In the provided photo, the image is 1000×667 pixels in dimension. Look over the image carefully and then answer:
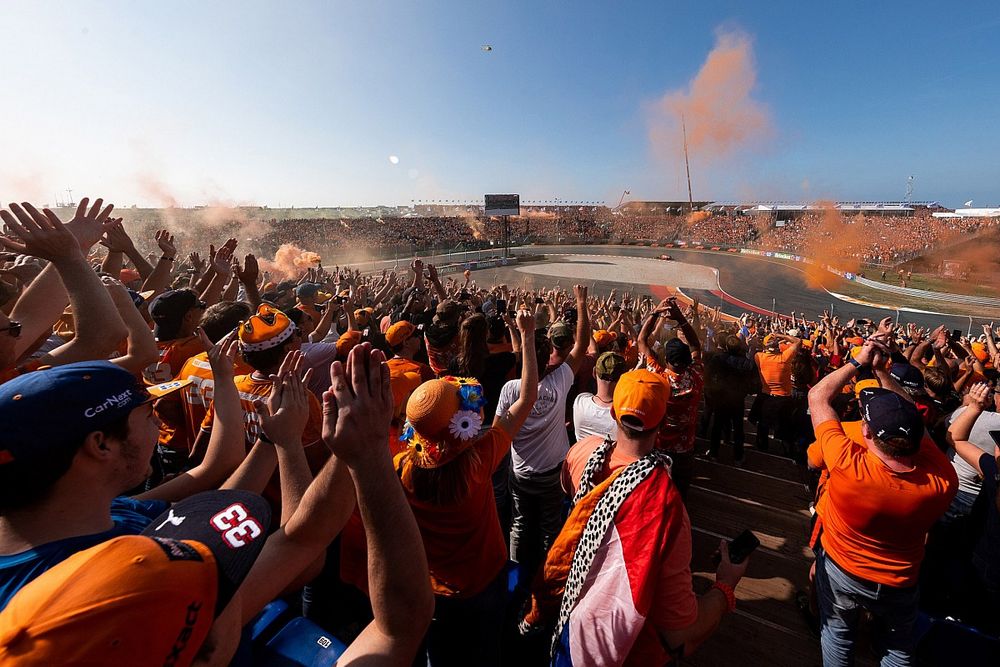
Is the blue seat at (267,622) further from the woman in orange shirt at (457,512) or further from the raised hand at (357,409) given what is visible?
the raised hand at (357,409)

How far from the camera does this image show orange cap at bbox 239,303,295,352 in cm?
268

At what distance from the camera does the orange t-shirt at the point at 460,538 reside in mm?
2146

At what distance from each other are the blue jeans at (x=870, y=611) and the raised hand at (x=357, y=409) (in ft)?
10.1

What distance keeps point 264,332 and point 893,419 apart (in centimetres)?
358

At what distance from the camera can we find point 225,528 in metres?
1.02

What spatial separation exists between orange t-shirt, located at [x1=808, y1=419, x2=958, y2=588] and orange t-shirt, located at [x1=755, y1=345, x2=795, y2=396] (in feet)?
12.1

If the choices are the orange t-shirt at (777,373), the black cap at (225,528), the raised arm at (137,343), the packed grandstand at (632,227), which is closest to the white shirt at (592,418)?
the black cap at (225,528)

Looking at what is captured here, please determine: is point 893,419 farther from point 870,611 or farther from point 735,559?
point 870,611

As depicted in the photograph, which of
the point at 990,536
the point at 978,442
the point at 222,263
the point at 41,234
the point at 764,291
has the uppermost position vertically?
the point at 41,234

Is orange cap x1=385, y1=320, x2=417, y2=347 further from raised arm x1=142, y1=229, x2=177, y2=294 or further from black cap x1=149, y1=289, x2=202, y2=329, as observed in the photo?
raised arm x1=142, y1=229, x2=177, y2=294

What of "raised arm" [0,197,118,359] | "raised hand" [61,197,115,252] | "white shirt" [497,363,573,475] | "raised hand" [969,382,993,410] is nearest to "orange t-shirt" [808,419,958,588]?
"raised hand" [969,382,993,410]

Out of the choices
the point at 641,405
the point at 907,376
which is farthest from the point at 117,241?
the point at 907,376

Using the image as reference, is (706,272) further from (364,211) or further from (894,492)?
(364,211)

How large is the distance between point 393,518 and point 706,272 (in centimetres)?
4915
